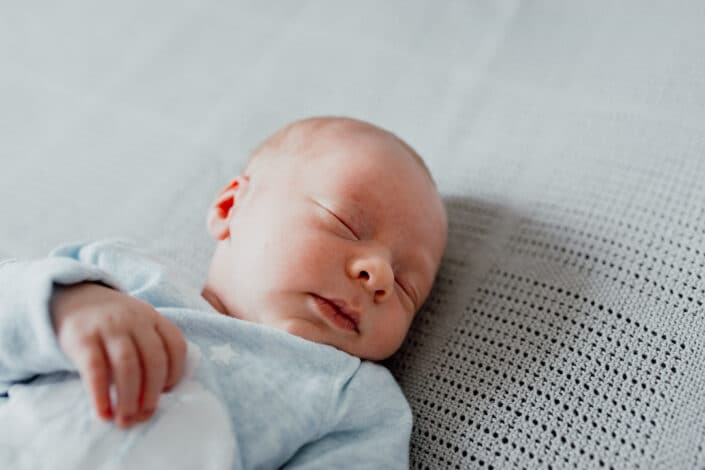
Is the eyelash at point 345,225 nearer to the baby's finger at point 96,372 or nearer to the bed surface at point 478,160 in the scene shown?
the bed surface at point 478,160

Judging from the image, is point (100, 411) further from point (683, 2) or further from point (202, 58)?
point (683, 2)

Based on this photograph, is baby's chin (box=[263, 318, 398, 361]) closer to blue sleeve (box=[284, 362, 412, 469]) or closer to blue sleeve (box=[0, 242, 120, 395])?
blue sleeve (box=[284, 362, 412, 469])

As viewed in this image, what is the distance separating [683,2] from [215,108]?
1.02m

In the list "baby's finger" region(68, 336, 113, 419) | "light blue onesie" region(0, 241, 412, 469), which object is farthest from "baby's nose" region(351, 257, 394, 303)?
"baby's finger" region(68, 336, 113, 419)

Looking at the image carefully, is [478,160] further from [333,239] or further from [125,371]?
[125,371]

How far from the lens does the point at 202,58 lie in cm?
179

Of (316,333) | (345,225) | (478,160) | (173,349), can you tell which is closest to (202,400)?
(173,349)

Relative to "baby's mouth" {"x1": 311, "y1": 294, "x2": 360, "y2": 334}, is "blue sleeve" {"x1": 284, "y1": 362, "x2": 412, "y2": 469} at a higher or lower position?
lower

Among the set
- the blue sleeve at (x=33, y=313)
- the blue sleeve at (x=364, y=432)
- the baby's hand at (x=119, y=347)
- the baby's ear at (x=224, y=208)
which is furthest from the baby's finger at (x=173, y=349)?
the baby's ear at (x=224, y=208)

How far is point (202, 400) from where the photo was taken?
0.99m

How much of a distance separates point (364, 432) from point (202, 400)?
0.25 metres

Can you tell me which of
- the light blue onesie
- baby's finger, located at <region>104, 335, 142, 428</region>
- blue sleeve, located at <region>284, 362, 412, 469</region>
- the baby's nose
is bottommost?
blue sleeve, located at <region>284, 362, 412, 469</region>

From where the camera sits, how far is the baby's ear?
1287mm

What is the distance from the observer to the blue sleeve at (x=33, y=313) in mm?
926
